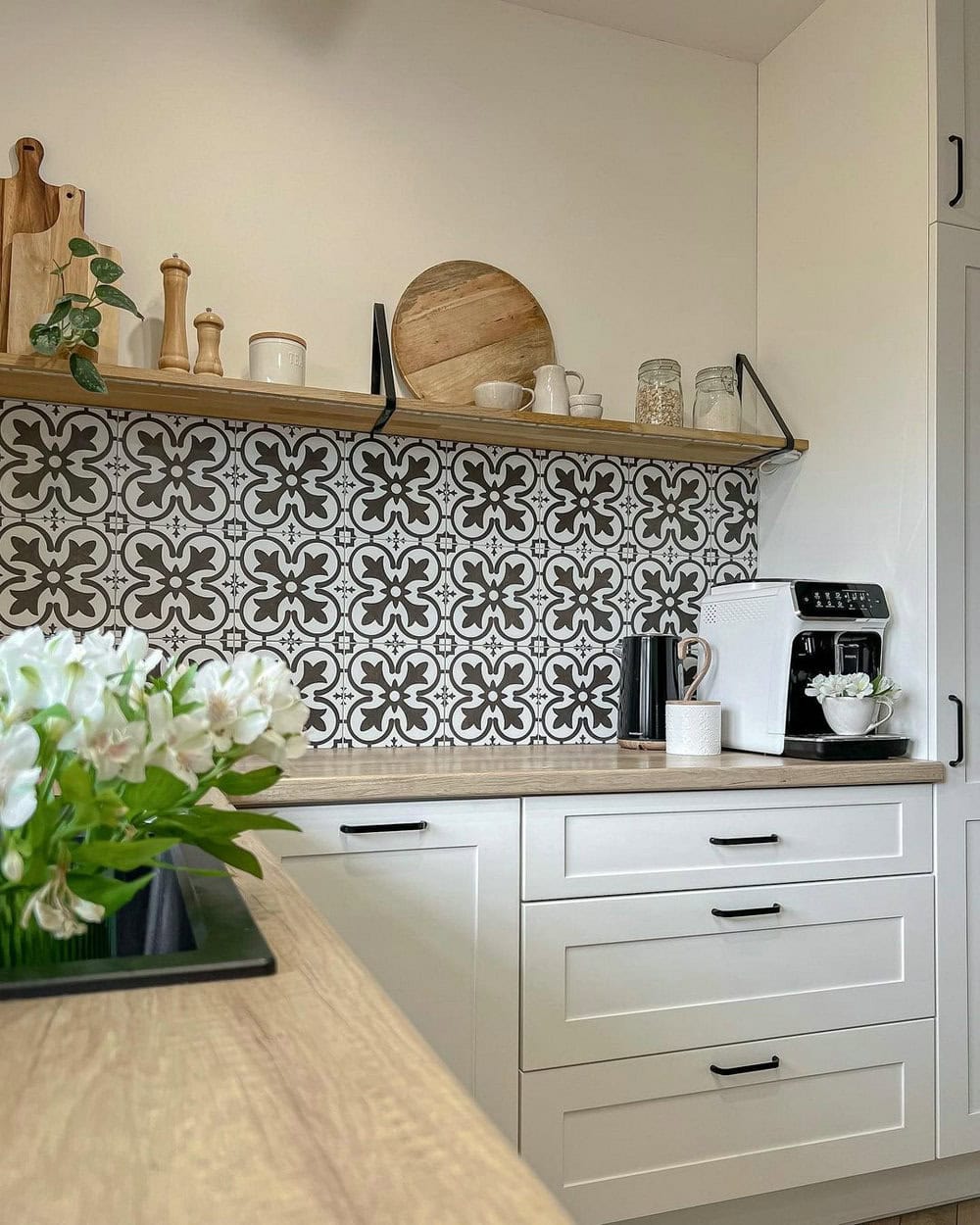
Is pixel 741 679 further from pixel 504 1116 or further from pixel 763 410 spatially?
pixel 504 1116

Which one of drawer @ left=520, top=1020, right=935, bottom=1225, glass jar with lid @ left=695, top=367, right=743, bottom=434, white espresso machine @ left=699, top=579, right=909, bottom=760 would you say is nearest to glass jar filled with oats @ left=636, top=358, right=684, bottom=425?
glass jar with lid @ left=695, top=367, right=743, bottom=434

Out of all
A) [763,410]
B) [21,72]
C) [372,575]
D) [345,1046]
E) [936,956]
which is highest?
[21,72]

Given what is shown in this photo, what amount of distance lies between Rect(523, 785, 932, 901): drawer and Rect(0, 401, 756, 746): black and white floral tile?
61 centimetres

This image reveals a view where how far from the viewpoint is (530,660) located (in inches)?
101

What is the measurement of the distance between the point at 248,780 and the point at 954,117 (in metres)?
2.26

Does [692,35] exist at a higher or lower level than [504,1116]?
higher

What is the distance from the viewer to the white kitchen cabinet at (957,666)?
2168 mm

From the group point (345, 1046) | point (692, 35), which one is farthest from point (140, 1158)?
point (692, 35)

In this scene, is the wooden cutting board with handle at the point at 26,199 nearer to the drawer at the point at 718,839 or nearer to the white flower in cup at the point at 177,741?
the drawer at the point at 718,839

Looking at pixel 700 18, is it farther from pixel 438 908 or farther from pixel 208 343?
pixel 438 908

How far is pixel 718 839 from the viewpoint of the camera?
2.00 m

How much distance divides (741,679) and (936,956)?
72 cm

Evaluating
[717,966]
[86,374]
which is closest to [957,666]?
[717,966]

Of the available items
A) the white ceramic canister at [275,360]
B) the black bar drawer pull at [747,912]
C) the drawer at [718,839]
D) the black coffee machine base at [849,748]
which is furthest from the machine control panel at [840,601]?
the white ceramic canister at [275,360]
